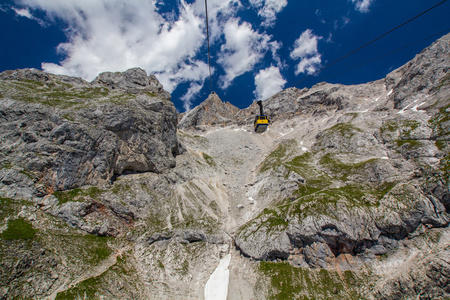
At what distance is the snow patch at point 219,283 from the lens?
40112 millimetres

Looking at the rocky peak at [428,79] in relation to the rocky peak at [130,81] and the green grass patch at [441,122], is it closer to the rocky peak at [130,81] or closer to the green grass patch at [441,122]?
the green grass patch at [441,122]

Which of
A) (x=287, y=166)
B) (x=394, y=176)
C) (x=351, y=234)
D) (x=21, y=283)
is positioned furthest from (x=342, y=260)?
(x=21, y=283)

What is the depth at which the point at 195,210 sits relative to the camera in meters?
61.4

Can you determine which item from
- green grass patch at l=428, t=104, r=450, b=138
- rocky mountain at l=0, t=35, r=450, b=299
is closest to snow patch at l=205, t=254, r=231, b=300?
rocky mountain at l=0, t=35, r=450, b=299

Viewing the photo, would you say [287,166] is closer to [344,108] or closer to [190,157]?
[190,157]

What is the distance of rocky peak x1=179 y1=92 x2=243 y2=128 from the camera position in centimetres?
16112

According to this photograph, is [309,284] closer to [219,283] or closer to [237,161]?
[219,283]

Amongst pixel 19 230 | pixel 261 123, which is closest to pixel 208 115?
pixel 261 123

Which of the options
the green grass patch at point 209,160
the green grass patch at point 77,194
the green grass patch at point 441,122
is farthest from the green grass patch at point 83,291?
the green grass patch at point 441,122

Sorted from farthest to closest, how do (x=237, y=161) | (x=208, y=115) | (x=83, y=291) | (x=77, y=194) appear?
(x=208, y=115) → (x=237, y=161) → (x=77, y=194) → (x=83, y=291)

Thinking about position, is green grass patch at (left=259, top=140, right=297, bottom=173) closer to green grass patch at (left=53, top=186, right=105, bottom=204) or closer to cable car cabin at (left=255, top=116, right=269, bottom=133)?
cable car cabin at (left=255, top=116, right=269, bottom=133)

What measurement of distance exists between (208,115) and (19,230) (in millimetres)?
141043

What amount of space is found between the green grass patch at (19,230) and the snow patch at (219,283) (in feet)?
106

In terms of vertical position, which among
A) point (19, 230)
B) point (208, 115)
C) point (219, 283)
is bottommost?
point (219, 283)
